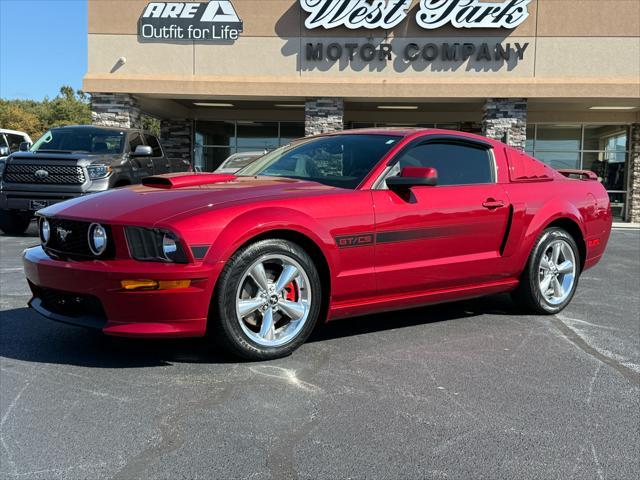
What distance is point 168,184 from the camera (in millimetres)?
4344

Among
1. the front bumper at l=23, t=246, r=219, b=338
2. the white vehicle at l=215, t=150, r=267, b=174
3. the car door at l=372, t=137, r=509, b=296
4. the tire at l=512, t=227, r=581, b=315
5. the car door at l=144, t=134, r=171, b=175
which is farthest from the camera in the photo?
the car door at l=144, t=134, r=171, b=175

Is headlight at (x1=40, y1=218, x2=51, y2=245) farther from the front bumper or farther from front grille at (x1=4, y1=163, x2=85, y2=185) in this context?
front grille at (x1=4, y1=163, x2=85, y2=185)

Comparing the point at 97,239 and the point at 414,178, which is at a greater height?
the point at 414,178

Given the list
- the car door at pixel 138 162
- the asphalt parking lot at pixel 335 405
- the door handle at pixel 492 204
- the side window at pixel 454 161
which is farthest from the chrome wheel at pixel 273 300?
the car door at pixel 138 162

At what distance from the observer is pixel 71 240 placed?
3906 millimetres

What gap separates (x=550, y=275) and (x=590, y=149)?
17102 millimetres

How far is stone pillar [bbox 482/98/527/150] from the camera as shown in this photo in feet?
55.5

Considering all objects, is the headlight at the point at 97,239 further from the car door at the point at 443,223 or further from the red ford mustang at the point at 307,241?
the car door at the point at 443,223

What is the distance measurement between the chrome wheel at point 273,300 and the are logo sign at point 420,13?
46.3 ft

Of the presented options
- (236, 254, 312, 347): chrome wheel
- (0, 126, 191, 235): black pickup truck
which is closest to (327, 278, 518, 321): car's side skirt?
(236, 254, 312, 347): chrome wheel

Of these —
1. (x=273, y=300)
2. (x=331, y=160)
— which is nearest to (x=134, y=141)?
(x=331, y=160)

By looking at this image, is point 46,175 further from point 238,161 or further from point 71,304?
point 71,304

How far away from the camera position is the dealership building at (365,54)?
16.7 meters

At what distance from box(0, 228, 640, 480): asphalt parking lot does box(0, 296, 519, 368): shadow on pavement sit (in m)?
0.02
